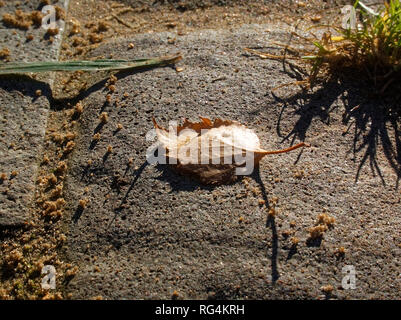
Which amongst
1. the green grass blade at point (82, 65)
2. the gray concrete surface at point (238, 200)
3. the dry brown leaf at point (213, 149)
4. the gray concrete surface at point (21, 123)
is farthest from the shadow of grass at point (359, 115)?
the gray concrete surface at point (21, 123)

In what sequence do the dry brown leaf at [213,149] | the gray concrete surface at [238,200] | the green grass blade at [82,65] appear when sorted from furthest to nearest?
the green grass blade at [82,65] < the dry brown leaf at [213,149] < the gray concrete surface at [238,200]

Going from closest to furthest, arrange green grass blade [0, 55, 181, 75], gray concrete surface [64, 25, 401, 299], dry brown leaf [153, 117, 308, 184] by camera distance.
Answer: gray concrete surface [64, 25, 401, 299], dry brown leaf [153, 117, 308, 184], green grass blade [0, 55, 181, 75]

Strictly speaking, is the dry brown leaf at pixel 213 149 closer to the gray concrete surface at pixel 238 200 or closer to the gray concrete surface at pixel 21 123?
the gray concrete surface at pixel 238 200

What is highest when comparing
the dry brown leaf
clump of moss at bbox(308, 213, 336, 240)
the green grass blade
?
the green grass blade

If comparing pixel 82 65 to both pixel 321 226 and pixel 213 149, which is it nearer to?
pixel 213 149

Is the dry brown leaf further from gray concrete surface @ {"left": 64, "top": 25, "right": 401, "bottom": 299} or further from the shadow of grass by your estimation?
the shadow of grass

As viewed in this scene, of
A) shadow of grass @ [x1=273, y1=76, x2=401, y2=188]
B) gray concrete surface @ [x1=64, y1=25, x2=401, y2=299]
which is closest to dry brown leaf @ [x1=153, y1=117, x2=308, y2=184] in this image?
gray concrete surface @ [x1=64, y1=25, x2=401, y2=299]

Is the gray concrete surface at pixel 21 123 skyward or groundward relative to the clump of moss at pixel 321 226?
skyward

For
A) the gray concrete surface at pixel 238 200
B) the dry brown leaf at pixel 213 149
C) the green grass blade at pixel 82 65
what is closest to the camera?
the gray concrete surface at pixel 238 200

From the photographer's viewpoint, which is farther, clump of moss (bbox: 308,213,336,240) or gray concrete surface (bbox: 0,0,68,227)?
gray concrete surface (bbox: 0,0,68,227)
